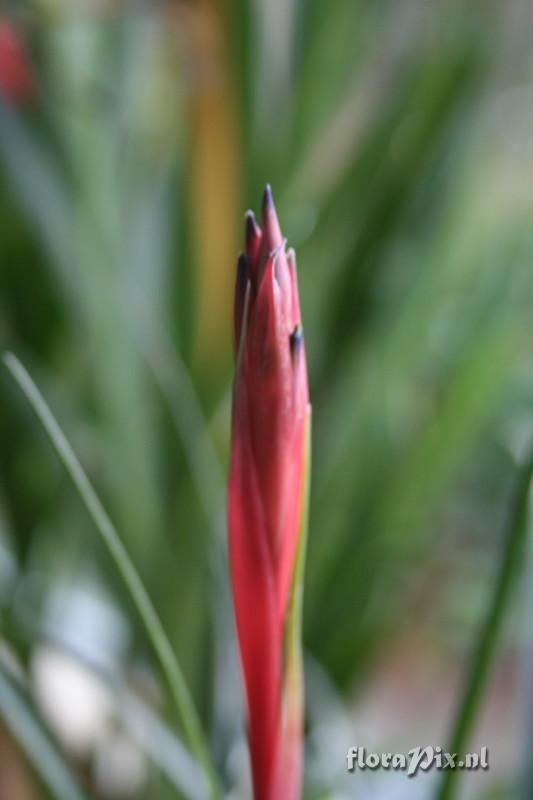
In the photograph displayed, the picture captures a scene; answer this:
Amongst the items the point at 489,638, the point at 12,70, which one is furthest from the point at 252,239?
the point at 12,70

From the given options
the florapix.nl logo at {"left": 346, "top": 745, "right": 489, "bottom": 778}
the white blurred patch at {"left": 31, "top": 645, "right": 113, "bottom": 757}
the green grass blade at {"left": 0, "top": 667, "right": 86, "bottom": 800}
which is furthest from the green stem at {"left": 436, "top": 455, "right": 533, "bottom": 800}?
the white blurred patch at {"left": 31, "top": 645, "right": 113, "bottom": 757}

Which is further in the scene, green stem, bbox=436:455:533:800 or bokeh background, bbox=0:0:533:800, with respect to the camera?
bokeh background, bbox=0:0:533:800

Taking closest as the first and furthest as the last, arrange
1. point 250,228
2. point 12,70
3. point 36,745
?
point 250,228 → point 36,745 → point 12,70

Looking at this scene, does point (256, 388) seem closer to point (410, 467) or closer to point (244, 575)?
point (244, 575)

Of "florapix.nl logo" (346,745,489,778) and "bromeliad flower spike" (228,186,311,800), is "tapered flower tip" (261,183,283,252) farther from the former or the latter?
"florapix.nl logo" (346,745,489,778)

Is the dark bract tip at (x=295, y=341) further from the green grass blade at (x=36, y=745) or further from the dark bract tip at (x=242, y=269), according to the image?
the green grass blade at (x=36, y=745)

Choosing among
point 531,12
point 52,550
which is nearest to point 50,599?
point 52,550

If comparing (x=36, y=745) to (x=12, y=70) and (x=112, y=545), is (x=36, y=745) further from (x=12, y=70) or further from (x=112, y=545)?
(x=12, y=70)
